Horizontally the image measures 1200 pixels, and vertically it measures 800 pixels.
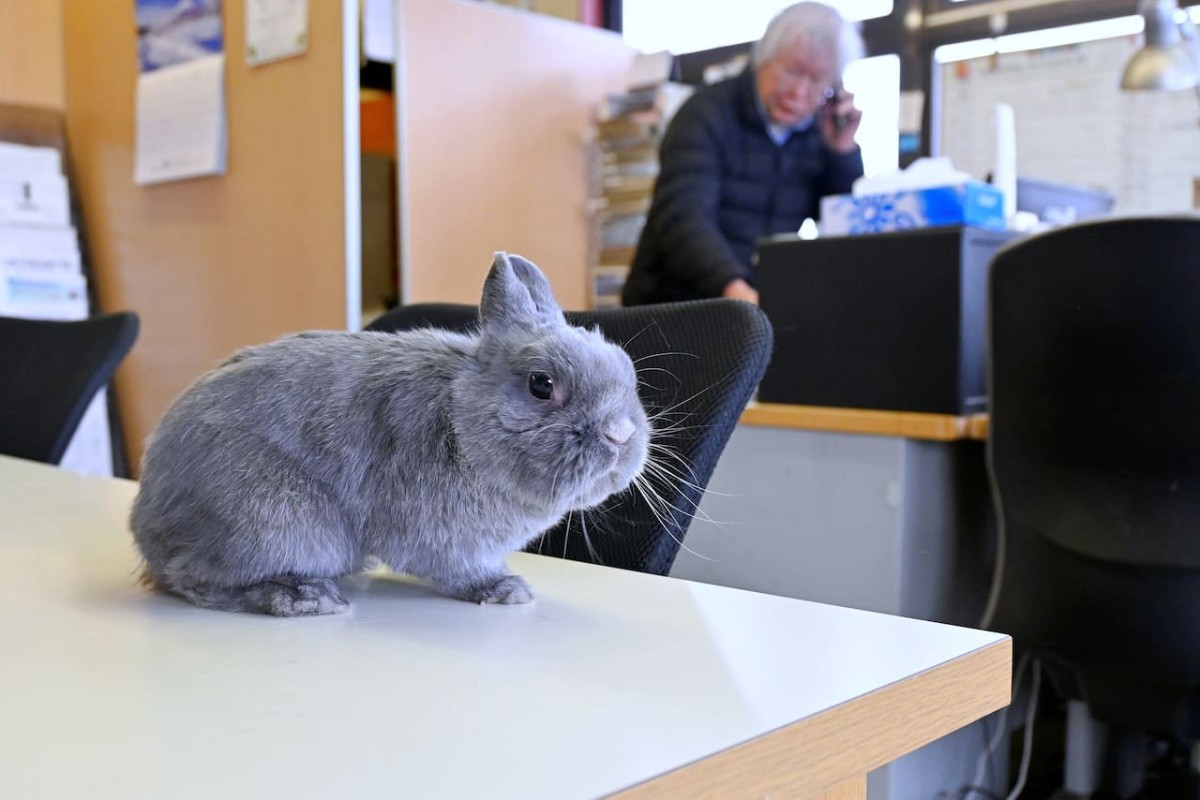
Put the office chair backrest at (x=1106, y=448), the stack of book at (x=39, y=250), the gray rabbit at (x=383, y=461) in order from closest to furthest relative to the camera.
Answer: the gray rabbit at (x=383, y=461) → the office chair backrest at (x=1106, y=448) → the stack of book at (x=39, y=250)

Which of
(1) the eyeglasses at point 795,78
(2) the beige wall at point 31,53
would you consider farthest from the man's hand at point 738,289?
(2) the beige wall at point 31,53

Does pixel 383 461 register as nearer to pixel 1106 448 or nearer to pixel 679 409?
pixel 679 409

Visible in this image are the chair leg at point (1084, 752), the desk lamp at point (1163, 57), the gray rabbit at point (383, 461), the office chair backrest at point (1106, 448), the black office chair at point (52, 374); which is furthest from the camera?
the desk lamp at point (1163, 57)

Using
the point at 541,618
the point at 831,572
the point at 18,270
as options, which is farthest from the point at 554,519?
the point at 18,270

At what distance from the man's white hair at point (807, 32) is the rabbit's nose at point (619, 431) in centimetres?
194

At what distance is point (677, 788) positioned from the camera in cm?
38

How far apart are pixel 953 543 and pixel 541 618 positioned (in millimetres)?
1298

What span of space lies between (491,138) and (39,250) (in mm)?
1291

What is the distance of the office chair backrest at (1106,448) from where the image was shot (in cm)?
→ 128

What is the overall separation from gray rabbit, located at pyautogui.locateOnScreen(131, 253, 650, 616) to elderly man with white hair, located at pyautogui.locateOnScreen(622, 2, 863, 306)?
5.35ft

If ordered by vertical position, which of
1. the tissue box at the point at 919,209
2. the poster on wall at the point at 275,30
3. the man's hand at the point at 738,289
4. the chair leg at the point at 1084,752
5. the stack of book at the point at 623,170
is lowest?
the chair leg at the point at 1084,752

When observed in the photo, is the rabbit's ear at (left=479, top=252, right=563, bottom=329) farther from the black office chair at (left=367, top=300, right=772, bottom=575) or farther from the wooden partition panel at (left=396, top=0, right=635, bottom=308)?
the wooden partition panel at (left=396, top=0, right=635, bottom=308)

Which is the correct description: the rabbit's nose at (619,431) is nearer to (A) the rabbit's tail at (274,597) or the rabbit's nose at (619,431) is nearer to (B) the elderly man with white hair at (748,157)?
(A) the rabbit's tail at (274,597)

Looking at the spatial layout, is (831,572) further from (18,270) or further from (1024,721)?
(18,270)
